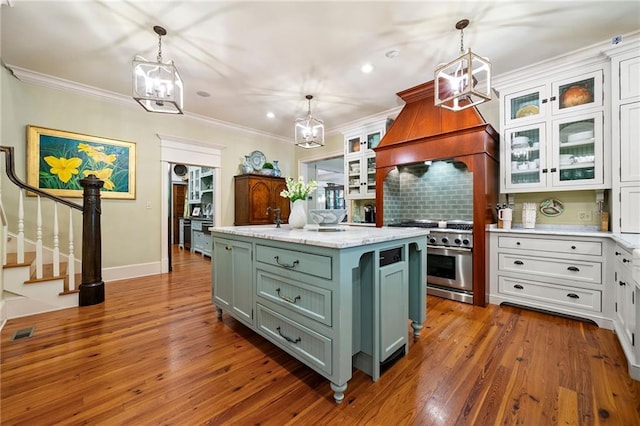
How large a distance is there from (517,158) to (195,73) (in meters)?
4.15

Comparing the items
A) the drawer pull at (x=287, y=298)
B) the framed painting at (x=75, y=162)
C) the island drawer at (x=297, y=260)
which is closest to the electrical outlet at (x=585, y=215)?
the island drawer at (x=297, y=260)

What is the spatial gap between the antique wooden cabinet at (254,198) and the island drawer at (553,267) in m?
3.97

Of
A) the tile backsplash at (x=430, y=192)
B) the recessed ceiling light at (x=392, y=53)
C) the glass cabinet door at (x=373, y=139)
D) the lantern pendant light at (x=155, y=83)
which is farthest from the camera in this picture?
the glass cabinet door at (x=373, y=139)

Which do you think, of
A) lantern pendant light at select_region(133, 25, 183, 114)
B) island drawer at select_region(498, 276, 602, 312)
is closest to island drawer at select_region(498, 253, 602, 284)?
island drawer at select_region(498, 276, 602, 312)

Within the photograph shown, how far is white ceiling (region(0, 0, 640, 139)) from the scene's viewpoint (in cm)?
220

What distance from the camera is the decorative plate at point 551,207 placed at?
3055 millimetres

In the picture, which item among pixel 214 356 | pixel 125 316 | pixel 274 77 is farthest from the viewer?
pixel 274 77

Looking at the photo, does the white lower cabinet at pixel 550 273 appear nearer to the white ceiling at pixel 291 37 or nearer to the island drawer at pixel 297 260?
the white ceiling at pixel 291 37

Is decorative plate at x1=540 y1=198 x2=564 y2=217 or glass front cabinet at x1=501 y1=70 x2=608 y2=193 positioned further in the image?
decorative plate at x1=540 y1=198 x2=564 y2=217

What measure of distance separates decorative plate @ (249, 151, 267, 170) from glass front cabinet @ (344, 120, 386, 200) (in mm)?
1914

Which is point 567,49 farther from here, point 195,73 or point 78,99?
point 78,99

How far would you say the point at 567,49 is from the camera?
273cm

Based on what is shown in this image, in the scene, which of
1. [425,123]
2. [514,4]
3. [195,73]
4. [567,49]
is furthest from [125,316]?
[567,49]

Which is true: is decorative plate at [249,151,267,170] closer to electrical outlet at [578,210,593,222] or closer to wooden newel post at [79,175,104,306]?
wooden newel post at [79,175,104,306]
